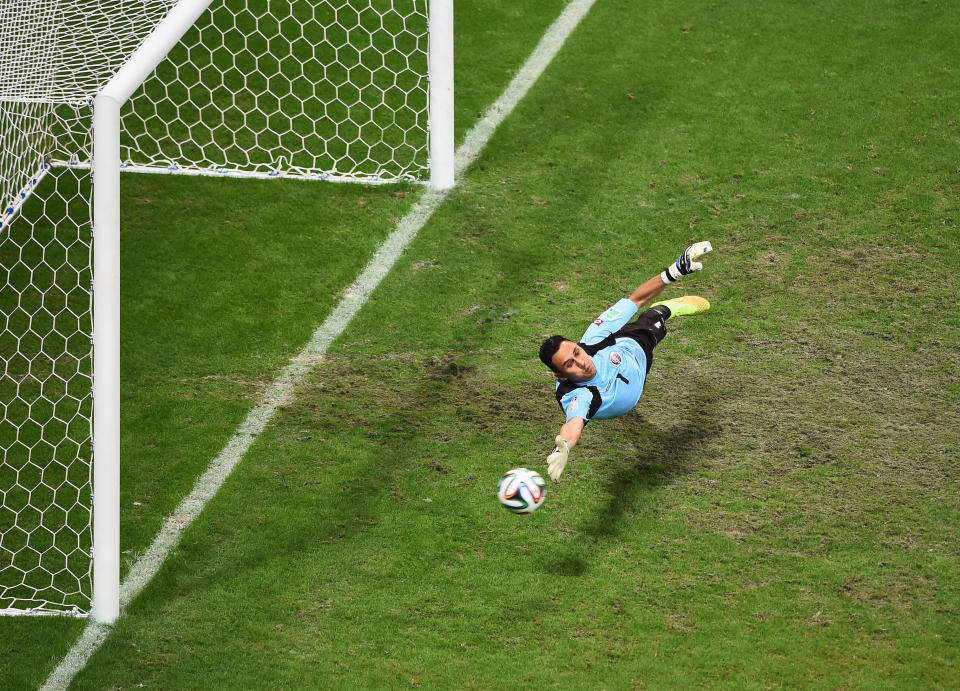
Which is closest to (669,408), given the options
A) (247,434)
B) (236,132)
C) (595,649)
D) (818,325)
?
(818,325)

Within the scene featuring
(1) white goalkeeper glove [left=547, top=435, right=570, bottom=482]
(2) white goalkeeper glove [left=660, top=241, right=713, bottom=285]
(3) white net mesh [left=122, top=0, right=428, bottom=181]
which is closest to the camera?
(1) white goalkeeper glove [left=547, top=435, right=570, bottom=482]

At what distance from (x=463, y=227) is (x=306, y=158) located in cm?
163

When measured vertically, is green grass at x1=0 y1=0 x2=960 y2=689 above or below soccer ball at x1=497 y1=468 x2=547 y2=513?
below

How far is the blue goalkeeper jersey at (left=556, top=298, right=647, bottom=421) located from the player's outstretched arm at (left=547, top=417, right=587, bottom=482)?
15 centimetres

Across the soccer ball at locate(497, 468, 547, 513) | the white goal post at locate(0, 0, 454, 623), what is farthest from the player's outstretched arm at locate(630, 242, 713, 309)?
the white goal post at locate(0, 0, 454, 623)

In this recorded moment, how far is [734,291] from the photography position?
346 inches

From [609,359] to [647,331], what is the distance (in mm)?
514

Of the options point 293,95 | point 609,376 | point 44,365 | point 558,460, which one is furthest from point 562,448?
point 293,95

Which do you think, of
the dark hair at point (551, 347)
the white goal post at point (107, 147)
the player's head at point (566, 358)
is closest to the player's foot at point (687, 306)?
the player's head at point (566, 358)

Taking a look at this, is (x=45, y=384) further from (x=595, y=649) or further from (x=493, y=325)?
(x=595, y=649)

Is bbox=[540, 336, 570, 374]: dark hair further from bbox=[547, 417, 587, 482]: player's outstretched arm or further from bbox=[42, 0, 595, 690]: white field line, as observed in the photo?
bbox=[42, 0, 595, 690]: white field line

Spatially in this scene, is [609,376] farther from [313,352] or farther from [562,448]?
[313,352]

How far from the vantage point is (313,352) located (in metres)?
8.38

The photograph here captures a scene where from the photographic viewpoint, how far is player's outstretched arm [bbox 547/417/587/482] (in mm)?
6129
